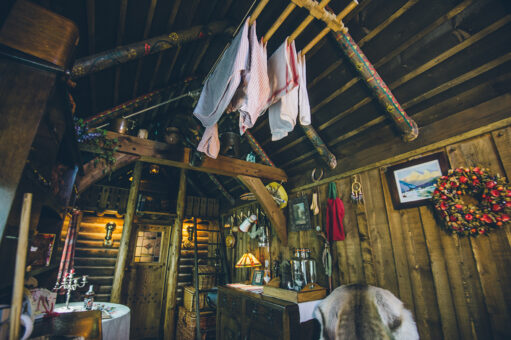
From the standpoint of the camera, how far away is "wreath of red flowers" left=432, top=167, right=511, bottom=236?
1.92 metres

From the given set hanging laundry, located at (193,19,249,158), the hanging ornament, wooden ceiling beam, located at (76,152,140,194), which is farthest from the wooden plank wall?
wooden ceiling beam, located at (76,152,140,194)

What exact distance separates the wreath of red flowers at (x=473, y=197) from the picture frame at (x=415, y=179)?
0.15m

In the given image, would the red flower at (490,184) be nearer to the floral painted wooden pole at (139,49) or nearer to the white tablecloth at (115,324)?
the floral painted wooden pole at (139,49)

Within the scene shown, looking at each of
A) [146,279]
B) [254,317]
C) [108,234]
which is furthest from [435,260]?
[108,234]

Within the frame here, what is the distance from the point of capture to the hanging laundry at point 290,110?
2059 millimetres

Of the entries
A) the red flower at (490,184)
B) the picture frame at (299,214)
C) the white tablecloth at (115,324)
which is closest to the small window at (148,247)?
the white tablecloth at (115,324)

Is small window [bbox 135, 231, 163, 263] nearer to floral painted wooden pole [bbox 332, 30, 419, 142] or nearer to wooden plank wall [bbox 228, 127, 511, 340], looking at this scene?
wooden plank wall [bbox 228, 127, 511, 340]

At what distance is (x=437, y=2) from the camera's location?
2000mm

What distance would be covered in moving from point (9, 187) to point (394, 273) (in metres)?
3.26

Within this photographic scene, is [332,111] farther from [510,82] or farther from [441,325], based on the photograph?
[441,325]

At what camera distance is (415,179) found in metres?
2.54

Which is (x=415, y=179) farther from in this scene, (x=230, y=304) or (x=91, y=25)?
(x=91, y=25)

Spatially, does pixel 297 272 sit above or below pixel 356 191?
below

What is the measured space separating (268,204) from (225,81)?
8.11 ft
